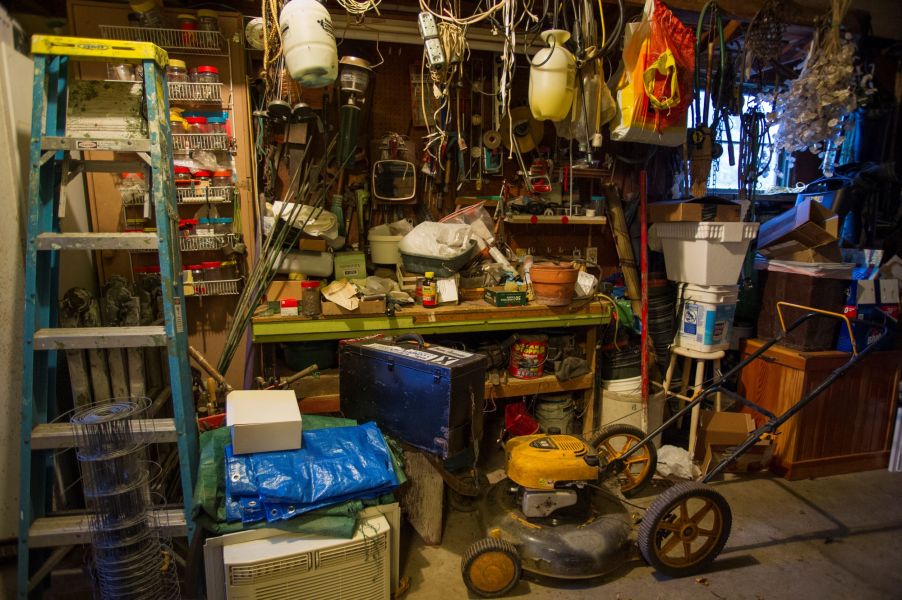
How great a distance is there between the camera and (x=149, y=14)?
2449 millimetres

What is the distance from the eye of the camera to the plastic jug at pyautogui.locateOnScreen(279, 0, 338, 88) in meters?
2.18

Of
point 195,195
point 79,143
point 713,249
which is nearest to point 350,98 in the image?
point 195,195

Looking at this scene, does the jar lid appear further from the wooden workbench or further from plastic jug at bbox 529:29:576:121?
plastic jug at bbox 529:29:576:121

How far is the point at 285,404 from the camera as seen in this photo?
196 cm

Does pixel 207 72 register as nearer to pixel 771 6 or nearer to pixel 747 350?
pixel 771 6

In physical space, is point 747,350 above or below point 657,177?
below

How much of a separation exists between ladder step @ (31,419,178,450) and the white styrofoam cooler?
2.76 meters

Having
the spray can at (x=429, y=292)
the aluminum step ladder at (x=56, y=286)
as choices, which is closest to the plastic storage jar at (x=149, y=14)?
the aluminum step ladder at (x=56, y=286)

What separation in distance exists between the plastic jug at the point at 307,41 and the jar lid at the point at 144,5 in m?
0.77

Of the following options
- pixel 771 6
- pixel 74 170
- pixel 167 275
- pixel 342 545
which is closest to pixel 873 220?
pixel 771 6

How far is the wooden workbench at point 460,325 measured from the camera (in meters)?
2.48

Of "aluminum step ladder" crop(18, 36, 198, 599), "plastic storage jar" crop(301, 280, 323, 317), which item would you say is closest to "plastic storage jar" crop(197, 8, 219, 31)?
"aluminum step ladder" crop(18, 36, 198, 599)

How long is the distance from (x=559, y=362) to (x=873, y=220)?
2.51 m

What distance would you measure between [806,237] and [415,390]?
8.51 feet
